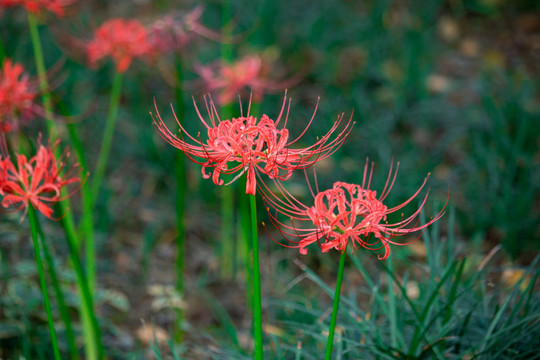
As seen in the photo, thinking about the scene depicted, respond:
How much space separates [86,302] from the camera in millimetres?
1399

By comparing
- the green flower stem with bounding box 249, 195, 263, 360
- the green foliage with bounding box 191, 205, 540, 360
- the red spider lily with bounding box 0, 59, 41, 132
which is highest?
the red spider lily with bounding box 0, 59, 41, 132

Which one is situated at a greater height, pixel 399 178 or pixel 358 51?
pixel 358 51

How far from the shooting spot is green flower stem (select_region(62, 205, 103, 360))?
4.36 ft

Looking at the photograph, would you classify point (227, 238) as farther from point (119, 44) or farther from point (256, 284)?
point (256, 284)

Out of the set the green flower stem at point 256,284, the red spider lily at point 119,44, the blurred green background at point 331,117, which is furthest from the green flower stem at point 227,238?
the green flower stem at point 256,284

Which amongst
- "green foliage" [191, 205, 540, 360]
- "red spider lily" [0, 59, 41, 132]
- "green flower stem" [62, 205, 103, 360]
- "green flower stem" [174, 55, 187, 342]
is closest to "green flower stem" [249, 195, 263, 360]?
"green foliage" [191, 205, 540, 360]

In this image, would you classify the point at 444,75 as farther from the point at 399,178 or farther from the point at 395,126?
the point at 399,178

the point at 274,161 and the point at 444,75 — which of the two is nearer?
the point at 274,161

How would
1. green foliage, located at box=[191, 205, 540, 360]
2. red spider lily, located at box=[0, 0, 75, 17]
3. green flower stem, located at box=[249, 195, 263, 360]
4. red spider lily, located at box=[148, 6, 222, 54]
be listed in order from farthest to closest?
red spider lily, located at box=[148, 6, 222, 54]
red spider lily, located at box=[0, 0, 75, 17]
green foliage, located at box=[191, 205, 540, 360]
green flower stem, located at box=[249, 195, 263, 360]

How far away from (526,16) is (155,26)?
13.0ft

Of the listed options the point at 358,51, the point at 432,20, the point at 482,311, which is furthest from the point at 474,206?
the point at 432,20

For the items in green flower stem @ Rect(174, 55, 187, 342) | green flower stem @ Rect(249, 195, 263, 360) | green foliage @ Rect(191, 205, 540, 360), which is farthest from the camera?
green flower stem @ Rect(174, 55, 187, 342)

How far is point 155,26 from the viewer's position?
168cm

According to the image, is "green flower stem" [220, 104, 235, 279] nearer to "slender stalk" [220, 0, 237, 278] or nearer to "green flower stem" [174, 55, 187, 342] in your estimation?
"slender stalk" [220, 0, 237, 278]
